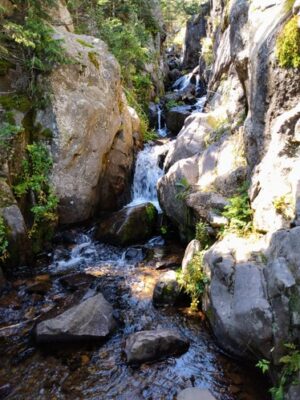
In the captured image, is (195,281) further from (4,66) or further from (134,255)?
(4,66)

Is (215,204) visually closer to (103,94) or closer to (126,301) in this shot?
(126,301)

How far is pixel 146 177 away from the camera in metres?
12.9

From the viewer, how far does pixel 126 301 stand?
7.51 m

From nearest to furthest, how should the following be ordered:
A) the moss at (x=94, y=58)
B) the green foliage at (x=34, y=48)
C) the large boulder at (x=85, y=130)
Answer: the green foliage at (x=34, y=48)
the large boulder at (x=85, y=130)
the moss at (x=94, y=58)

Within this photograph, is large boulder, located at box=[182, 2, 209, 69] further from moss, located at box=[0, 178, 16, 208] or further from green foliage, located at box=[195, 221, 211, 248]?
green foliage, located at box=[195, 221, 211, 248]

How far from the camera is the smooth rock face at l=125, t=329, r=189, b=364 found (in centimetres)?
564

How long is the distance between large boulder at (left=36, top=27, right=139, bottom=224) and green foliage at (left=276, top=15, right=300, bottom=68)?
19.7ft

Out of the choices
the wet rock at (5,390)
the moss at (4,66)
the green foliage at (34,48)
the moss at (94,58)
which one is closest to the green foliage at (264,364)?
the wet rock at (5,390)

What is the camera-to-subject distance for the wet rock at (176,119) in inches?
677

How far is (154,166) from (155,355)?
8.41m

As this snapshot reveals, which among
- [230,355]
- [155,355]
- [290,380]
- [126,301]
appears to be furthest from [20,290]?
[290,380]

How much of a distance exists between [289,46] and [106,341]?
6.35m

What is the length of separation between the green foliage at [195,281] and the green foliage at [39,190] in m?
4.40

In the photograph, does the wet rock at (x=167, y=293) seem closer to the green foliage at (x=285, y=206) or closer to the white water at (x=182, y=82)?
the green foliage at (x=285, y=206)
